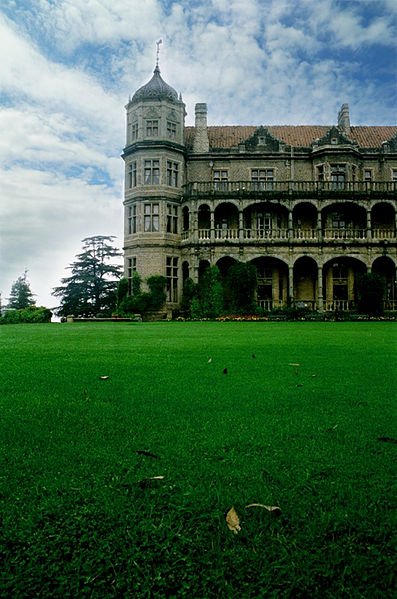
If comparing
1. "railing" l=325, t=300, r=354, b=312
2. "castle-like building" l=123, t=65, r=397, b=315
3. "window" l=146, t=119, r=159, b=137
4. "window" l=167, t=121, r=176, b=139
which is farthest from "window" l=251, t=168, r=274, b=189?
"railing" l=325, t=300, r=354, b=312

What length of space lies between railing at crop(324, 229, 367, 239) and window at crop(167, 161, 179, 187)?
39.4 ft

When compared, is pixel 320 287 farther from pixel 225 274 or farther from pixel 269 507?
pixel 269 507

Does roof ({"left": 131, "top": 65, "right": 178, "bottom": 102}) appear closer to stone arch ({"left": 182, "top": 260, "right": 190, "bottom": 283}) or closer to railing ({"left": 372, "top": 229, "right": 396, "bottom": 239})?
stone arch ({"left": 182, "top": 260, "right": 190, "bottom": 283})

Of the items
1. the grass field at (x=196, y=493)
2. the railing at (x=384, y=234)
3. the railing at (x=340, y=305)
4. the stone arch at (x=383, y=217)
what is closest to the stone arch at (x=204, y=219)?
the railing at (x=340, y=305)

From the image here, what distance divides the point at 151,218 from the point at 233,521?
30.0 meters

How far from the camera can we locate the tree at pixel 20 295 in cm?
5212

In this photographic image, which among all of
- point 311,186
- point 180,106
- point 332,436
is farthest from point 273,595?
point 180,106

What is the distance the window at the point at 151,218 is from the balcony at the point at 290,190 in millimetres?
2472

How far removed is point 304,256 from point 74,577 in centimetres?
2997

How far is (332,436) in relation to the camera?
7.66 feet

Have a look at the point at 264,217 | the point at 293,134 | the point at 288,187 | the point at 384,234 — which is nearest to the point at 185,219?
the point at 264,217

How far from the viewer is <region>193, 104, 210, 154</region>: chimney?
33.1 metres

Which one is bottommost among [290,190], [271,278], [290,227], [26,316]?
[26,316]

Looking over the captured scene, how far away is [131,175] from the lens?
31484 millimetres
